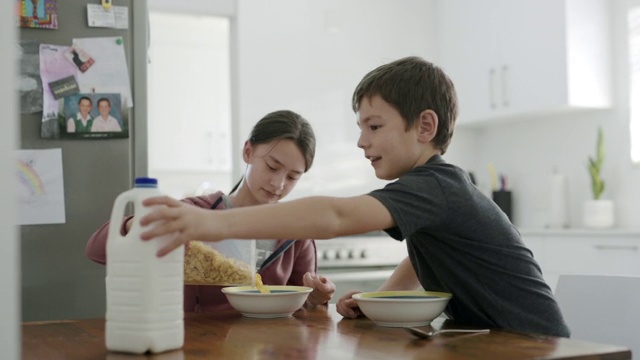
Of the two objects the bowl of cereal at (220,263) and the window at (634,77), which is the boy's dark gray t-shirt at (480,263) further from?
the window at (634,77)

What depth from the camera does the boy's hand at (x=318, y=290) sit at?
1595 millimetres

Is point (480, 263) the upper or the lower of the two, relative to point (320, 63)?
lower

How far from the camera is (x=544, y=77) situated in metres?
3.78

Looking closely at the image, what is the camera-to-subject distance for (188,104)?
18.2ft

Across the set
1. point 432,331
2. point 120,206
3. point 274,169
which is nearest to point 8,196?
point 120,206

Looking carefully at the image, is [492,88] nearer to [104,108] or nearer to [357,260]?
[357,260]

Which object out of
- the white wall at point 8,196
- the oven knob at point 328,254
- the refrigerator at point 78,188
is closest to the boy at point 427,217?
the white wall at point 8,196

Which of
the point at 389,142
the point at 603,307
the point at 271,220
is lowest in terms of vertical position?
the point at 603,307

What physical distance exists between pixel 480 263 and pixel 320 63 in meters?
2.97

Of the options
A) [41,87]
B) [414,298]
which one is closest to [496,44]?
[41,87]

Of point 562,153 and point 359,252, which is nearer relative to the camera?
point 359,252

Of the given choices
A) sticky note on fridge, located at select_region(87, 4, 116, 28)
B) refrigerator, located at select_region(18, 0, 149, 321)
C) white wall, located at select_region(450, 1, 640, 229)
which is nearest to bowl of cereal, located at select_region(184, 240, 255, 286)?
refrigerator, located at select_region(18, 0, 149, 321)

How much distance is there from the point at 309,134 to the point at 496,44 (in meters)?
2.58

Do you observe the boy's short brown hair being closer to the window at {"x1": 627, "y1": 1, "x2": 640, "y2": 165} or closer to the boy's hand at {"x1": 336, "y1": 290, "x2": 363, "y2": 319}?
the boy's hand at {"x1": 336, "y1": 290, "x2": 363, "y2": 319}
